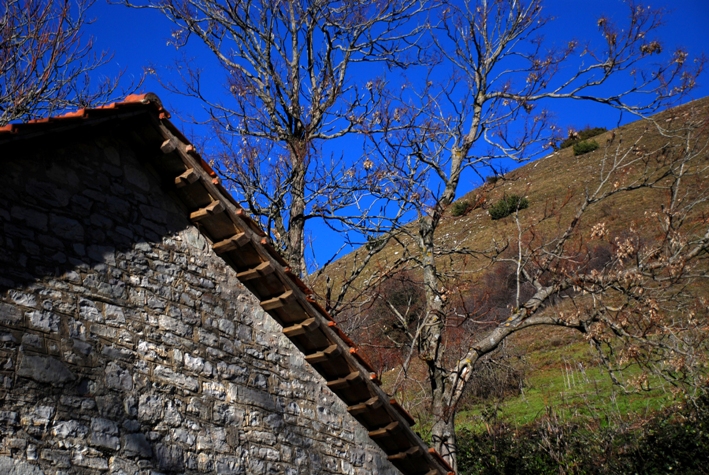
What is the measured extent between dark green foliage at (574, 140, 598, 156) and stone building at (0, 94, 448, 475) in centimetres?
4841

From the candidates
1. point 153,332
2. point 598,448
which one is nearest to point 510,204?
point 598,448

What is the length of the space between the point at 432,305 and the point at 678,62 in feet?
19.7

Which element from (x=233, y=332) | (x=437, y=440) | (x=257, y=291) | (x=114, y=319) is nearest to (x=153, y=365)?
(x=114, y=319)

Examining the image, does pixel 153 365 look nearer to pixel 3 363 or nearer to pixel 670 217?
pixel 3 363

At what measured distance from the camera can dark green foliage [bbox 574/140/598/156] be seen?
52031mm

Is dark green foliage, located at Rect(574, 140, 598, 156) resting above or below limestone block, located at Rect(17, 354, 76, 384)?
above

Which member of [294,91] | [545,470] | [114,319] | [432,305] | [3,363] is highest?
[294,91]

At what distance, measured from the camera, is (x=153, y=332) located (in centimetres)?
575

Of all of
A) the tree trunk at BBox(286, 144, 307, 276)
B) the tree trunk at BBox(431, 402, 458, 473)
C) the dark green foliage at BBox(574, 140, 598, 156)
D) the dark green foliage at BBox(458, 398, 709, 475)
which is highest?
the dark green foliage at BBox(574, 140, 598, 156)

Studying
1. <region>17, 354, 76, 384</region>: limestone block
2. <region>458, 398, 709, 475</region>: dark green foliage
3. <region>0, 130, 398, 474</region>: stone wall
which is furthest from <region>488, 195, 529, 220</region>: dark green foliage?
<region>17, 354, 76, 384</region>: limestone block

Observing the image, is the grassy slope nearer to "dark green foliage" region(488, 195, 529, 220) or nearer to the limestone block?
"dark green foliage" region(488, 195, 529, 220)

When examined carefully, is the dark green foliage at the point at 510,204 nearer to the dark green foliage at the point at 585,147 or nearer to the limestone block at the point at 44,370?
the limestone block at the point at 44,370

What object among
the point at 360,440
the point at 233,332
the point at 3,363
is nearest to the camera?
the point at 3,363

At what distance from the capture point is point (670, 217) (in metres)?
10.5
